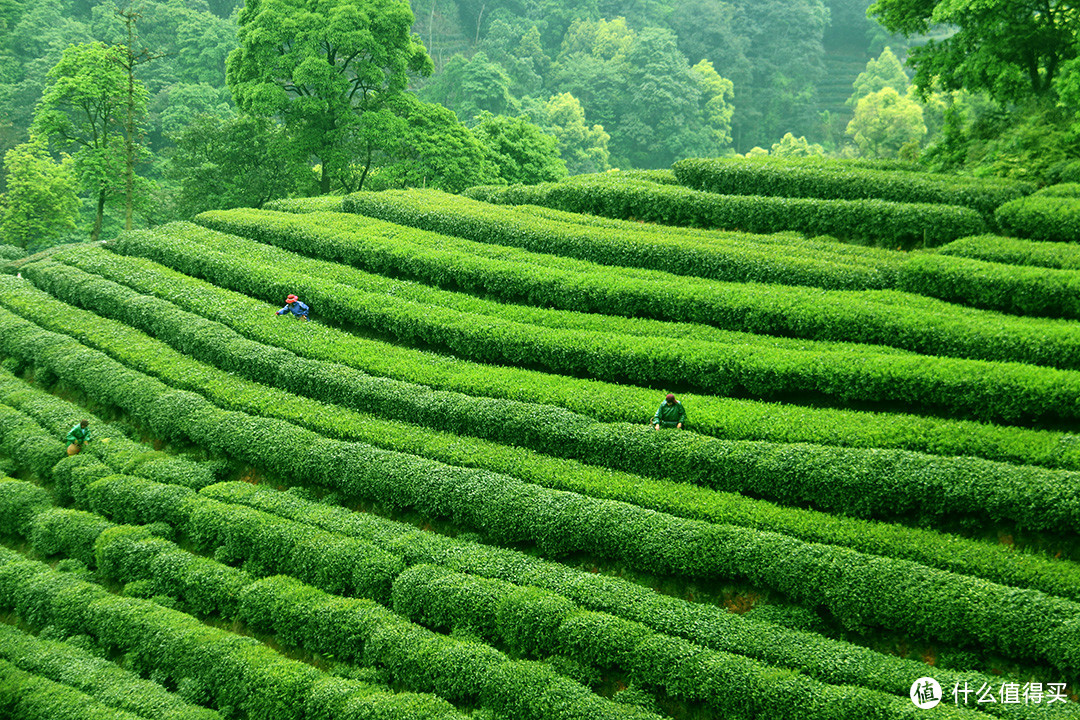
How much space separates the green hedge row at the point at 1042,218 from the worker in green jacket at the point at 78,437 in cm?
2679

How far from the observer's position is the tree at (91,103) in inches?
1642

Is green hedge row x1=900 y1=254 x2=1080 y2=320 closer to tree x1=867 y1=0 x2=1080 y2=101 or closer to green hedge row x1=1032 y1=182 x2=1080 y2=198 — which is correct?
green hedge row x1=1032 y1=182 x2=1080 y2=198

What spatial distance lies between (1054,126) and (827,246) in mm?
8971

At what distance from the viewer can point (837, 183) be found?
27.3 metres

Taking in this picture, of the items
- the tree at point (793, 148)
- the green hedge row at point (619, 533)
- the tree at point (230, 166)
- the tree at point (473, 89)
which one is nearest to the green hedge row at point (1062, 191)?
the green hedge row at point (619, 533)

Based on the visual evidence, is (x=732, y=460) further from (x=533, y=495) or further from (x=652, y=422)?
(x=533, y=495)

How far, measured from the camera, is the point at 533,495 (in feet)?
54.0

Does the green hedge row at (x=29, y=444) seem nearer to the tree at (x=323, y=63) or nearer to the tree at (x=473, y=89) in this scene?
the tree at (x=323, y=63)

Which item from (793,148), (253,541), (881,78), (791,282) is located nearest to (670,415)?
(791,282)

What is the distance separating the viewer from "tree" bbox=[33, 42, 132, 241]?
137 feet

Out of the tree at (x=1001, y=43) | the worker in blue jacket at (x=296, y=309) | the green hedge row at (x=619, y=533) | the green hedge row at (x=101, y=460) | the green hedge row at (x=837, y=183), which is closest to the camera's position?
the green hedge row at (x=619, y=533)

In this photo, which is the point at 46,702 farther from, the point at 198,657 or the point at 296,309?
the point at 296,309

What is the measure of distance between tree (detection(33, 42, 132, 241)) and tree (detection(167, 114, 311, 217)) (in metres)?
3.37

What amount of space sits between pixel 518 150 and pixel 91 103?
24.1 metres
